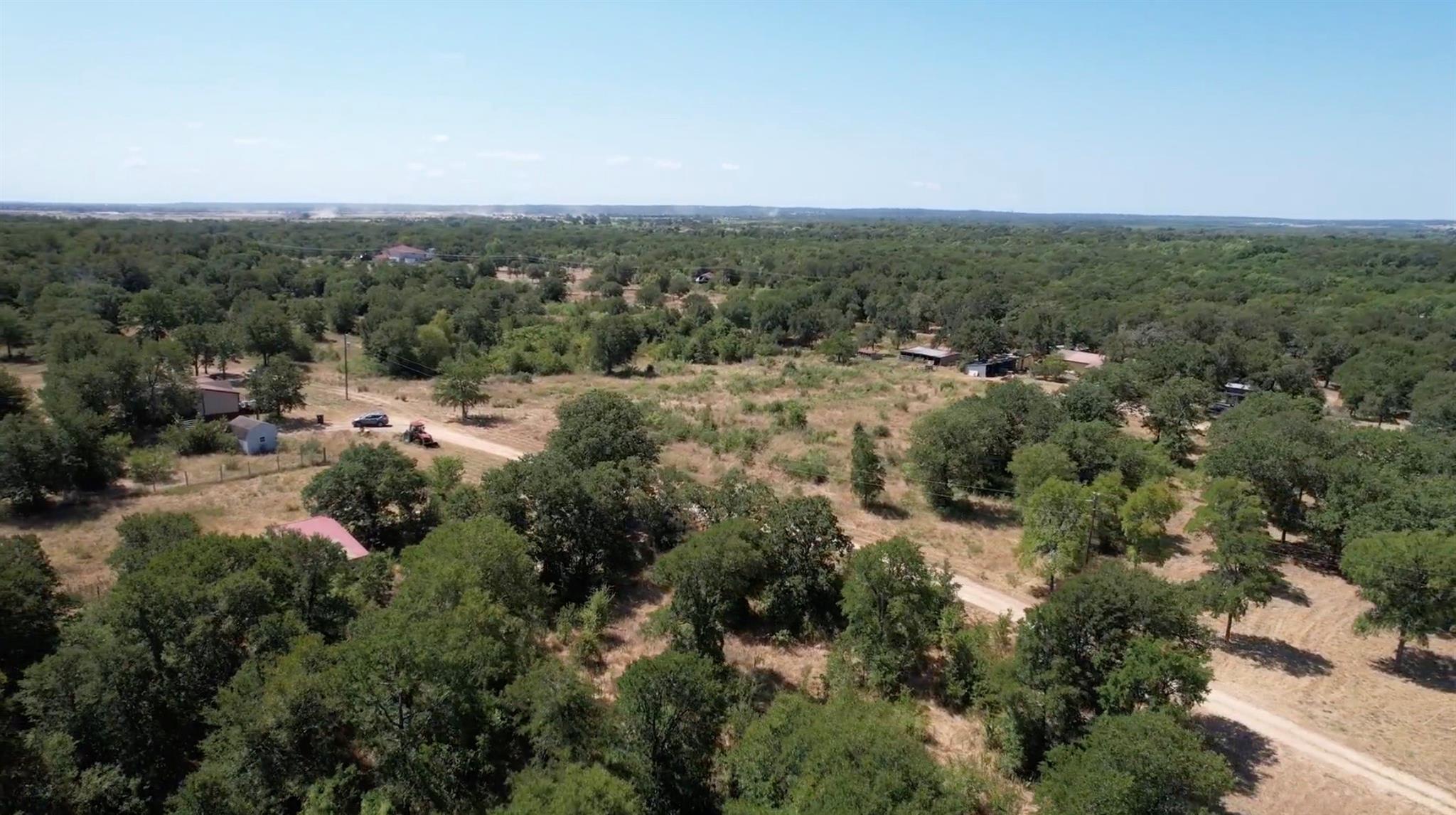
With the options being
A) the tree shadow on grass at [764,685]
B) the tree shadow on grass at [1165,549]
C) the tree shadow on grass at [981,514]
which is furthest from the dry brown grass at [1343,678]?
the tree shadow on grass at [764,685]

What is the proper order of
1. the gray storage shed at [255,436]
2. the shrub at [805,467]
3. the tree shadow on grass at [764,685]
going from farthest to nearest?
1. the gray storage shed at [255,436]
2. the shrub at [805,467]
3. the tree shadow on grass at [764,685]

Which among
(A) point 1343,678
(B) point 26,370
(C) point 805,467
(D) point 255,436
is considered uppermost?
(B) point 26,370

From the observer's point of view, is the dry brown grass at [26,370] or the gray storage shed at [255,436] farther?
the dry brown grass at [26,370]

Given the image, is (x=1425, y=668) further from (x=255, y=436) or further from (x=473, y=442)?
(x=255, y=436)

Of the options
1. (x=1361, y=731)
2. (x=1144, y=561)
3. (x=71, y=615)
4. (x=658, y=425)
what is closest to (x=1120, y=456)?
(x=1144, y=561)

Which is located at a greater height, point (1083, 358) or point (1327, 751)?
point (1083, 358)

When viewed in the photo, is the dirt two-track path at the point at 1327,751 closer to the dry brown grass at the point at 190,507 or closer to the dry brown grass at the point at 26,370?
the dry brown grass at the point at 190,507

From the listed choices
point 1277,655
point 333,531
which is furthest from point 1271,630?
point 333,531

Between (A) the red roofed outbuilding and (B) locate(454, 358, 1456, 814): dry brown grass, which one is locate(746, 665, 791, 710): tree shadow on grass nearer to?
→ (B) locate(454, 358, 1456, 814): dry brown grass
